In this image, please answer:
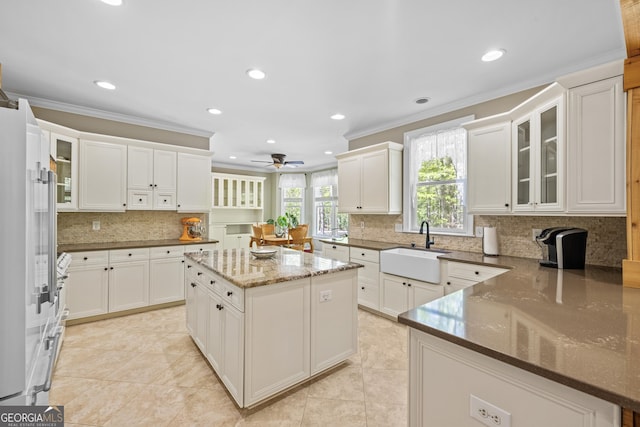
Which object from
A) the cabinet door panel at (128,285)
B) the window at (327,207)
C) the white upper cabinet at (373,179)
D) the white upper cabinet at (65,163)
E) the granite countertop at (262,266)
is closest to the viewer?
the granite countertop at (262,266)

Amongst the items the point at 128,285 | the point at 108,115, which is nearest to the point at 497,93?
the point at 108,115

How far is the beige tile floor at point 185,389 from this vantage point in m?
1.77

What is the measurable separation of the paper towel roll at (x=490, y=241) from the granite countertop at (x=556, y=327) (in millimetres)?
1115

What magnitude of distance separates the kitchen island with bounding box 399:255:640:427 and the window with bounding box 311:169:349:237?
5.93 meters

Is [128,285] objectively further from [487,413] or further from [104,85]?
[487,413]

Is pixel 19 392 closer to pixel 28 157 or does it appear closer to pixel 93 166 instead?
pixel 28 157

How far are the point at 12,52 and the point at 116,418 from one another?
2.96 m

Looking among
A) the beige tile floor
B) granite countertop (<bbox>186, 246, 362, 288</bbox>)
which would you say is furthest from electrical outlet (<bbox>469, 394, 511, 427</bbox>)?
granite countertop (<bbox>186, 246, 362, 288</bbox>)

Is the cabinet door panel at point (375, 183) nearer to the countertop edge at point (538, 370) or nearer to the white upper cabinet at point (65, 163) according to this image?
the countertop edge at point (538, 370)

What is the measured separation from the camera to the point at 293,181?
8.12 metres

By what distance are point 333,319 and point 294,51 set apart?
2.20 m

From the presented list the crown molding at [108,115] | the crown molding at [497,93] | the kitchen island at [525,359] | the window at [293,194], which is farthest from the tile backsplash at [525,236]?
the window at [293,194]

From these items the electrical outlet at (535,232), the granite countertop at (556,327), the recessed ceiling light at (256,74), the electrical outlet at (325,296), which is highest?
the recessed ceiling light at (256,74)

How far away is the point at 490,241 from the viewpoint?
286 cm
